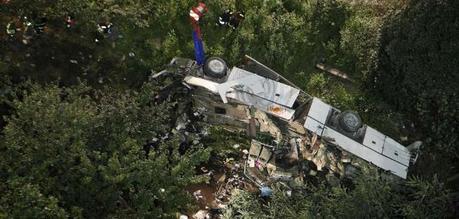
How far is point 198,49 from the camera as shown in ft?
31.4

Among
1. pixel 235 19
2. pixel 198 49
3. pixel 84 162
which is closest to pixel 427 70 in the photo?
pixel 235 19

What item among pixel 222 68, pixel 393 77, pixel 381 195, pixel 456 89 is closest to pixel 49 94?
pixel 222 68

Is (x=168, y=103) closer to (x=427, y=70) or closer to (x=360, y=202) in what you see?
(x=360, y=202)

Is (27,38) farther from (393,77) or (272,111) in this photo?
(393,77)

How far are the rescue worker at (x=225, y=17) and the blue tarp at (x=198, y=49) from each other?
3.57 ft

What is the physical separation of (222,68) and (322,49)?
266cm

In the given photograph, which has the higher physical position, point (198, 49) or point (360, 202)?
point (198, 49)

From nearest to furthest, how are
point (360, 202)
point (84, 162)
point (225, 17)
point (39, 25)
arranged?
point (84, 162), point (360, 202), point (39, 25), point (225, 17)

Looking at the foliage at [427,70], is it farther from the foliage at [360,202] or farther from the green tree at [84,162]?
the green tree at [84,162]

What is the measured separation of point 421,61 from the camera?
9180 millimetres

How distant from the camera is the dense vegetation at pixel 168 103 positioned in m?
7.13

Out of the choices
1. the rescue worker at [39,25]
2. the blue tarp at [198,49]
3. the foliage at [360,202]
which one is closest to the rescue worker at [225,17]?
the blue tarp at [198,49]

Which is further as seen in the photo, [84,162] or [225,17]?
[225,17]

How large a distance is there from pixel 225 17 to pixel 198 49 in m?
1.29
